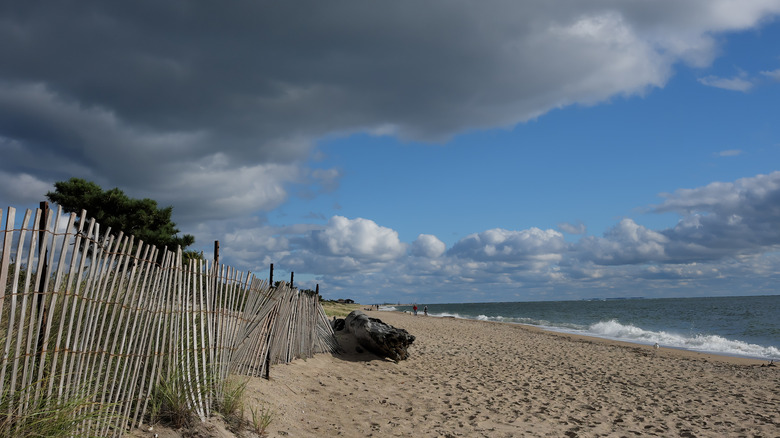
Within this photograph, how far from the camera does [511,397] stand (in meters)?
8.67

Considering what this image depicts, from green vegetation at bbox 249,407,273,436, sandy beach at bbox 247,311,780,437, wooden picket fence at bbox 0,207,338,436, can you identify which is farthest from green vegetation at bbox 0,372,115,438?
sandy beach at bbox 247,311,780,437

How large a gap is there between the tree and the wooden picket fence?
58.0ft

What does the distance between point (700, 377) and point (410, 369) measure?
709 centimetres

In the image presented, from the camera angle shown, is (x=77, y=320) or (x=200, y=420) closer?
(x=77, y=320)

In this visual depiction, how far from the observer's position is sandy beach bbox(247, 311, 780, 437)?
6.77 meters

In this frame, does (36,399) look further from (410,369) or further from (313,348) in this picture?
(410,369)

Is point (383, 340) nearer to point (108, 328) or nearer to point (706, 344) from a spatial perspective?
point (108, 328)

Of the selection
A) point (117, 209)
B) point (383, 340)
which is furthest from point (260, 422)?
point (117, 209)

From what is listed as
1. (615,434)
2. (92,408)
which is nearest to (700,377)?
(615,434)

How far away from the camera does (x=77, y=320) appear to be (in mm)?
3928

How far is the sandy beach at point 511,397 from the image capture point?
267 inches

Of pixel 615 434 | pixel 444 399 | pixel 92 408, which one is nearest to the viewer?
pixel 92 408

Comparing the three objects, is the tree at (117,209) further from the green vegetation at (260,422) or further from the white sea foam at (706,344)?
the white sea foam at (706,344)

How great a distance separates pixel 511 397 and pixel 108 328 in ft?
22.4
